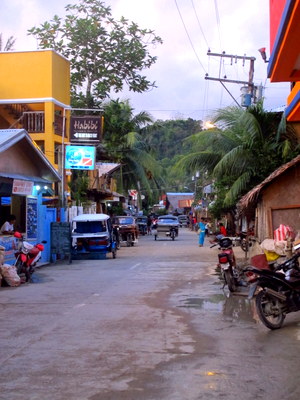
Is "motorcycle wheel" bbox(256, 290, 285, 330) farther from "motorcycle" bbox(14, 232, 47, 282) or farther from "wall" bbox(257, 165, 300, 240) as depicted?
"wall" bbox(257, 165, 300, 240)

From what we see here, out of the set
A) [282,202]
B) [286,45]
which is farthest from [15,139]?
[286,45]

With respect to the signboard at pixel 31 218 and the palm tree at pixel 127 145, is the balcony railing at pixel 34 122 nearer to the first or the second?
the palm tree at pixel 127 145

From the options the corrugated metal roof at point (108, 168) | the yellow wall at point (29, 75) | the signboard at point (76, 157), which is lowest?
the signboard at point (76, 157)

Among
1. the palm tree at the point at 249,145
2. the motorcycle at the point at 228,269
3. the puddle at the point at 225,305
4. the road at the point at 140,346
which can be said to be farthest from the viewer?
the palm tree at the point at 249,145

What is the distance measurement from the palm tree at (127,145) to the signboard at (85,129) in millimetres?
9083

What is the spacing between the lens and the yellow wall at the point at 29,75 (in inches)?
1070

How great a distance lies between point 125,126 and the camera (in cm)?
3497

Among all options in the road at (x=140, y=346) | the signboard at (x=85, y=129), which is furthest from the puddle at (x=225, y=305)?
the signboard at (x=85, y=129)

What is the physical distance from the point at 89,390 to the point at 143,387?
546 mm

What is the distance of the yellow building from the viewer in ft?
89.0

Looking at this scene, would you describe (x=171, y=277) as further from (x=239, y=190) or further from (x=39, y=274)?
(x=239, y=190)

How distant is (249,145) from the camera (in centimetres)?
2020

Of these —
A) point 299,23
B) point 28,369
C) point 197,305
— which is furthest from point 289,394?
point 197,305

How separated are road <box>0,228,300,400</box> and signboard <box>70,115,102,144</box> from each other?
12.4 meters
